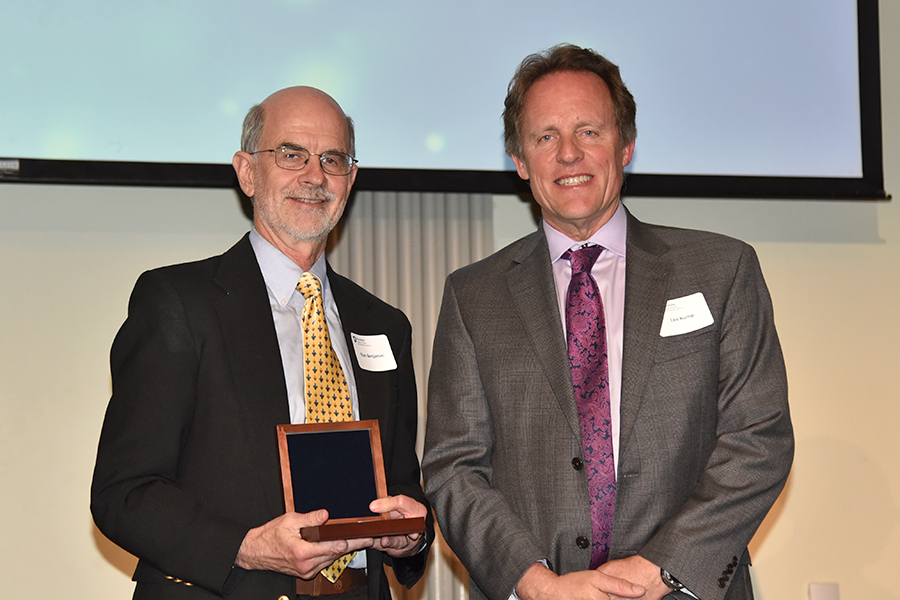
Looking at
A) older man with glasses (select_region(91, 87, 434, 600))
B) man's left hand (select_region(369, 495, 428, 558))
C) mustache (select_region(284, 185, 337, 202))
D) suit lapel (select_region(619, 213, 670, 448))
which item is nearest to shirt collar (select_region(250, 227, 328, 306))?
older man with glasses (select_region(91, 87, 434, 600))

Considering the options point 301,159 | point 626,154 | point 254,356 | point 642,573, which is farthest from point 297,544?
point 626,154

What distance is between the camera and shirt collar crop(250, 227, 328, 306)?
268cm

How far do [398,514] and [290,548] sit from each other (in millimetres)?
302

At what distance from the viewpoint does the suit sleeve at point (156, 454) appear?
224 centimetres

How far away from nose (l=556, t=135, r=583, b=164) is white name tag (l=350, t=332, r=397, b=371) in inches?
29.9

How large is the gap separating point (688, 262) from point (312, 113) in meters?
1.19

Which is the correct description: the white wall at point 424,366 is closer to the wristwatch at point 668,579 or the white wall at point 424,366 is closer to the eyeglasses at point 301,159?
the eyeglasses at point 301,159

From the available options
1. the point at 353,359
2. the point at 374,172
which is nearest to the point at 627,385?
the point at 353,359

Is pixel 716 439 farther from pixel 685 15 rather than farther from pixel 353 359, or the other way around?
pixel 685 15

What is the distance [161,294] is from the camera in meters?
2.48

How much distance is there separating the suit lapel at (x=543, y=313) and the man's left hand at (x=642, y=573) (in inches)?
13.5

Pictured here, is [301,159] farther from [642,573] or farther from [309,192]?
[642,573]

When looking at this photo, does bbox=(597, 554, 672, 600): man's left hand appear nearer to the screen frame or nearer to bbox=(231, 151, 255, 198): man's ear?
bbox=(231, 151, 255, 198): man's ear

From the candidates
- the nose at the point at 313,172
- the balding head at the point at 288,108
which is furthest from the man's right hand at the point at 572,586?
the balding head at the point at 288,108
